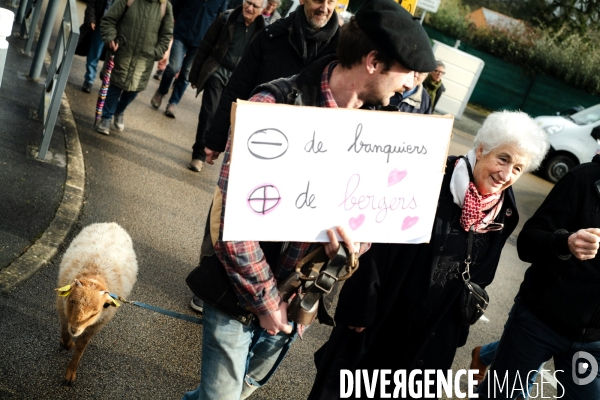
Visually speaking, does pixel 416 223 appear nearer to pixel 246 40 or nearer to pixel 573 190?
pixel 573 190


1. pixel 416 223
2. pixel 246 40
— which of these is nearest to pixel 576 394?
pixel 416 223

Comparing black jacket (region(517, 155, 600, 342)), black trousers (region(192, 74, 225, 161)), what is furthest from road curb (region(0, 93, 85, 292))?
black jacket (region(517, 155, 600, 342))

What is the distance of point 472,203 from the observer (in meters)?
3.44

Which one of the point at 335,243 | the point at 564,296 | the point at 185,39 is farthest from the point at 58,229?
the point at 185,39

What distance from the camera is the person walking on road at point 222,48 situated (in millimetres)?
7391

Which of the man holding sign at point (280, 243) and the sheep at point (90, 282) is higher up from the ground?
the man holding sign at point (280, 243)

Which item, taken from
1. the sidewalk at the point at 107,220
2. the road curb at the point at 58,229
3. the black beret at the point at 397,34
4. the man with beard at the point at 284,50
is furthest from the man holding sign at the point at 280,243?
the road curb at the point at 58,229

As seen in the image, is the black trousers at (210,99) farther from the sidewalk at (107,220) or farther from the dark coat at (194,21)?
the dark coat at (194,21)

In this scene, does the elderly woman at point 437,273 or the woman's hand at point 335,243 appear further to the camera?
the elderly woman at point 437,273

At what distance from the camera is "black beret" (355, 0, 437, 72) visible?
251 cm

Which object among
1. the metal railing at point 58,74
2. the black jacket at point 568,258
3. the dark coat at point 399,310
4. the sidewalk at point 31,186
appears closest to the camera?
the dark coat at point 399,310

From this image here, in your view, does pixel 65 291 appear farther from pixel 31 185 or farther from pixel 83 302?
pixel 31 185

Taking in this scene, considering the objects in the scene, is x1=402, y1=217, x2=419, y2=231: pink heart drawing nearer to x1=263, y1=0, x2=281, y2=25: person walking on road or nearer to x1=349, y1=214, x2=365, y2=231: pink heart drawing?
x1=349, y1=214, x2=365, y2=231: pink heart drawing

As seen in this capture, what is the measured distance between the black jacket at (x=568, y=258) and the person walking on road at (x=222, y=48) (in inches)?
172
